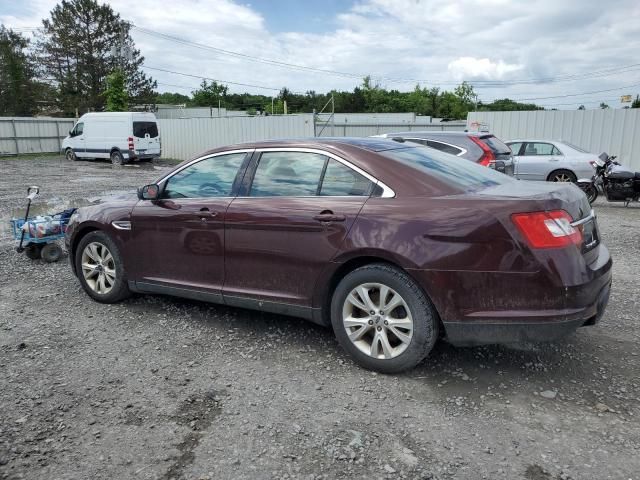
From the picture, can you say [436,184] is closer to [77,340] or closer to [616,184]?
[77,340]

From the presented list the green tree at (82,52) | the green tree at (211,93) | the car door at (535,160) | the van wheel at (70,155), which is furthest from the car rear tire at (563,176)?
the green tree at (211,93)

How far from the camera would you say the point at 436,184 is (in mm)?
3570

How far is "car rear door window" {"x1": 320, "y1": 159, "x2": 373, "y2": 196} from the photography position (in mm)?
3668

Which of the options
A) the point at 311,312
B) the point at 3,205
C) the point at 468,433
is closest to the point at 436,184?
the point at 311,312

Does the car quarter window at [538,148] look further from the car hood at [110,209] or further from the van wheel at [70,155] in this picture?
the van wheel at [70,155]

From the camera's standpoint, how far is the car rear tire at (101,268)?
4926 millimetres

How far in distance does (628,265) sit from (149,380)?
18.5 feet

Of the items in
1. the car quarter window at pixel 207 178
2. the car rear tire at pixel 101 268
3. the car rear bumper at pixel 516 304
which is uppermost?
the car quarter window at pixel 207 178

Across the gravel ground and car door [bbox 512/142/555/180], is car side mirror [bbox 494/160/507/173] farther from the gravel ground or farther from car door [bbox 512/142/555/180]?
the gravel ground

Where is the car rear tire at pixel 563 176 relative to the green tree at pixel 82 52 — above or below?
below

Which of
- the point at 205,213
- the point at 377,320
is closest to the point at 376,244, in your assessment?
the point at 377,320

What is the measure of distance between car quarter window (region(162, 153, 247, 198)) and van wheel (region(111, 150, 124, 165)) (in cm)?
2079

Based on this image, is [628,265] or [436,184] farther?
[628,265]

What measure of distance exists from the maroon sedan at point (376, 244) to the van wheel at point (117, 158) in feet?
67.4
